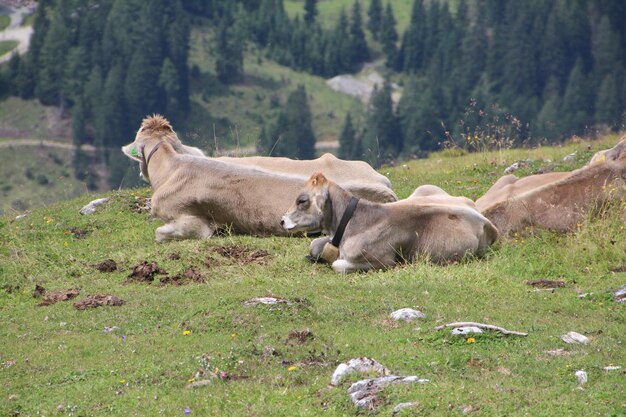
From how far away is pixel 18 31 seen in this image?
193 meters

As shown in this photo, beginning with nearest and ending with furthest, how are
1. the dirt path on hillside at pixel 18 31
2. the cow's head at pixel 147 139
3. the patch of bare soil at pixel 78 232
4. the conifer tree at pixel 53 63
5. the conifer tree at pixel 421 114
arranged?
the patch of bare soil at pixel 78 232 < the cow's head at pixel 147 139 < the conifer tree at pixel 421 114 < the conifer tree at pixel 53 63 < the dirt path on hillside at pixel 18 31

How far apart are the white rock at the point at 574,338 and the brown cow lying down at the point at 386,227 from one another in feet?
13.4

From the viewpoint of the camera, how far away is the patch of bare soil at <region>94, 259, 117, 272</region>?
52.2 ft

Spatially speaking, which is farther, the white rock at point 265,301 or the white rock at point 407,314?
the white rock at point 265,301

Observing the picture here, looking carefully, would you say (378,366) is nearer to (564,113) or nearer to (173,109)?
(564,113)

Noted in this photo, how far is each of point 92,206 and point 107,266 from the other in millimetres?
4898

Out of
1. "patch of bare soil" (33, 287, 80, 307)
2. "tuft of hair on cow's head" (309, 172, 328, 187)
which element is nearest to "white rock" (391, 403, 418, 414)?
"patch of bare soil" (33, 287, 80, 307)

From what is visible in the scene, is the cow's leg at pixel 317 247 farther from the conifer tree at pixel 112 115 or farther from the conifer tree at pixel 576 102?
the conifer tree at pixel 112 115

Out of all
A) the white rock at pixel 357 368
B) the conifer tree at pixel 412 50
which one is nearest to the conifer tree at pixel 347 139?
the conifer tree at pixel 412 50

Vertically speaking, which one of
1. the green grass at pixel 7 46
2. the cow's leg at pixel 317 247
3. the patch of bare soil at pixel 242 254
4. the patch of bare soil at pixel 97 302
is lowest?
the green grass at pixel 7 46

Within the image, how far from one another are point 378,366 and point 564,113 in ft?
499

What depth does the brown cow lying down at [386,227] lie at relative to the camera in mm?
15188

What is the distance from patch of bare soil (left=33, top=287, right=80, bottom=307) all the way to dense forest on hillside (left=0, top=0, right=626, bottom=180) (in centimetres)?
13319

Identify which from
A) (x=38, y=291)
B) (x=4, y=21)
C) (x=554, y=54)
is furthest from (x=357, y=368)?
(x=4, y=21)
